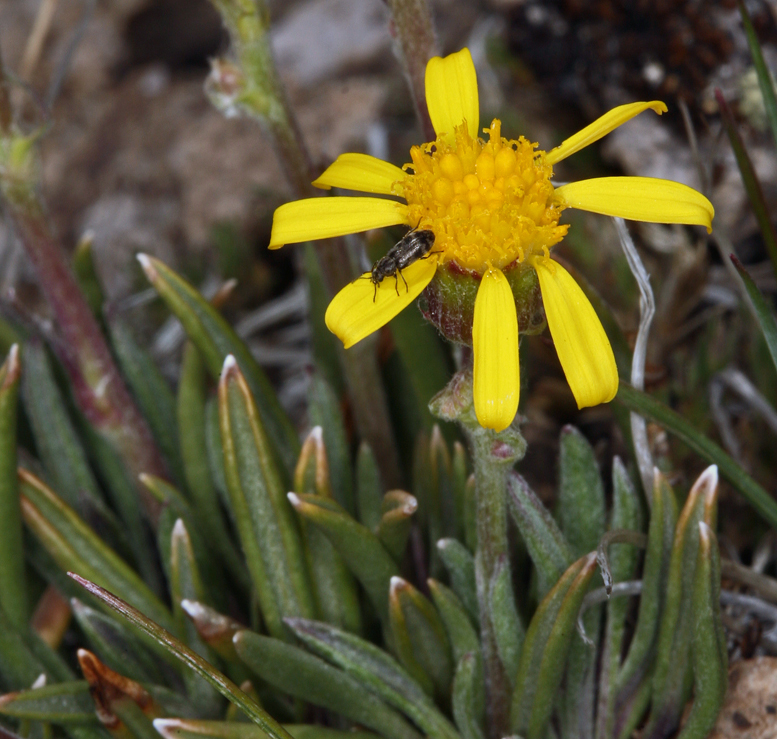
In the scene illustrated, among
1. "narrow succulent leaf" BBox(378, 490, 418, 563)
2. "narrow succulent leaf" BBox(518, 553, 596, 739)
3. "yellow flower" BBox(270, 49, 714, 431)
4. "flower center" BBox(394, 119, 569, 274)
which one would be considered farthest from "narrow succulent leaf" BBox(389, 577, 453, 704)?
"flower center" BBox(394, 119, 569, 274)

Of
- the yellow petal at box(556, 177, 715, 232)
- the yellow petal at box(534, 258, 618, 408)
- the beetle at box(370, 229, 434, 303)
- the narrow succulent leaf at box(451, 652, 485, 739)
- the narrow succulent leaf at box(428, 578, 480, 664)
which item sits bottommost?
the narrow succulent leaf at box(451, 652, 485, 739)

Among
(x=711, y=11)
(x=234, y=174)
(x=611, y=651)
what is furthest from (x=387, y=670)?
(x=234, y=174)

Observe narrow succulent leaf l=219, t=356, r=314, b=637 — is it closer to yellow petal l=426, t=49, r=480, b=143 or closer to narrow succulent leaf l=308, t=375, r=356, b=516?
narrow succulent leaf l=308, t=375, r=356, b=516

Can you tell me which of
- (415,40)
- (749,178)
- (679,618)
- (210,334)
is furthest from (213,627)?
(749,178)

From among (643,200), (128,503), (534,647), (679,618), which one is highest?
(643,200)

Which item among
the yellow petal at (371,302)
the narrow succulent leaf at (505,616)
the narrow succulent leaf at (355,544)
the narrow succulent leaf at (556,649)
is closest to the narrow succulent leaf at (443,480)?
the narrow succulent leaf at (355,544)

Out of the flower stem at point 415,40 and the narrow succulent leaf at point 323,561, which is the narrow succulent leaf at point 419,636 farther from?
the flower stem at point 415,40

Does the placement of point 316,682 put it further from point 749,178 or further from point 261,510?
point 749,178
